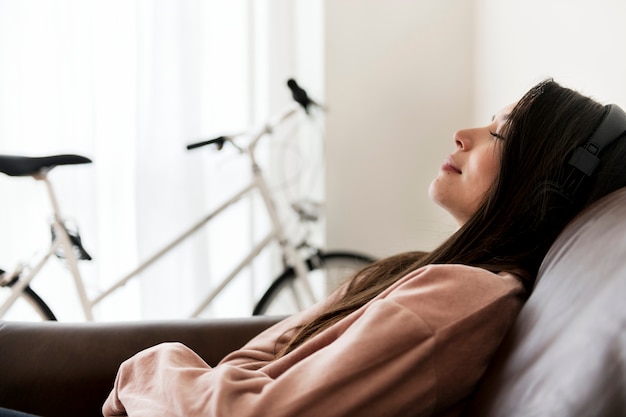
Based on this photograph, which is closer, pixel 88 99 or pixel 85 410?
pixel 85 410

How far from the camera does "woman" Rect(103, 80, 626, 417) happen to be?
2.49 feet

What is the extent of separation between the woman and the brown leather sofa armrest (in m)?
0.12

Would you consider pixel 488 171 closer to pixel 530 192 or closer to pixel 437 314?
pixel 530 192

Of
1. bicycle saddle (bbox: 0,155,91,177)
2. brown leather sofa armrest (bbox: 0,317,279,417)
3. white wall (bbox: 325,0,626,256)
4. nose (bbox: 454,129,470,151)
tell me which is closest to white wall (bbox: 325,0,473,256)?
white wall (bbox: 325,0,626,256)

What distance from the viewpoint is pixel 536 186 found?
923mm

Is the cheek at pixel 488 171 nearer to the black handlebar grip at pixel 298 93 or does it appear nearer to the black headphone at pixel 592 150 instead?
the black headphone at pixel 592 150

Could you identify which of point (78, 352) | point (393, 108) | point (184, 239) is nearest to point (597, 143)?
point (78, 352)

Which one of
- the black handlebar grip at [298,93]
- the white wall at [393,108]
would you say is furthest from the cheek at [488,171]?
the white wall at [393,108]

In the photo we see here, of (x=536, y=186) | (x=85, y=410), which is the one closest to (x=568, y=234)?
(x=536, y=186)

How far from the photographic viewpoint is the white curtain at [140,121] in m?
2.06

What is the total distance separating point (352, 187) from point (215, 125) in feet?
1.62

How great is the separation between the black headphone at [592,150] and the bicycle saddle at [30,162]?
1242mm

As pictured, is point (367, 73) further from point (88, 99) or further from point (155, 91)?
point (88, 99)

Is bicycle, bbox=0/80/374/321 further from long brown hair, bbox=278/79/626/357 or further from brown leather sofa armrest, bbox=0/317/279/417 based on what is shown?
long brown hair, bbox=278/79/626/357
